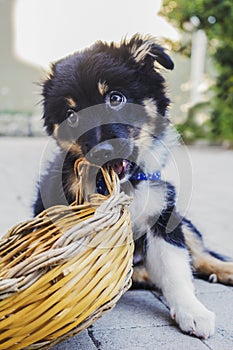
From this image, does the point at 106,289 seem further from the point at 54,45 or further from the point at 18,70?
the point at 18,70

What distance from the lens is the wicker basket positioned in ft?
3.65

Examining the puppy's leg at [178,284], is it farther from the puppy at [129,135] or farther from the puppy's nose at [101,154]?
the puppy's nose at [101,154]

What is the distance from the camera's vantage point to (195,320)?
1.49 meters

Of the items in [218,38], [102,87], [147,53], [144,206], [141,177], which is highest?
[218,38]

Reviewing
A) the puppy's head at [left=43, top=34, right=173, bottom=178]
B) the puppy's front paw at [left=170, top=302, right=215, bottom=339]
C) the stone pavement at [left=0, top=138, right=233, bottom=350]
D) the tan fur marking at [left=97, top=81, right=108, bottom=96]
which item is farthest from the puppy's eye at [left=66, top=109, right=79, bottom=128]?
the puppy's front paw at [left=170, top=302, right=215, bottom=339]

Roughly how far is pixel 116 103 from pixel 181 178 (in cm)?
41

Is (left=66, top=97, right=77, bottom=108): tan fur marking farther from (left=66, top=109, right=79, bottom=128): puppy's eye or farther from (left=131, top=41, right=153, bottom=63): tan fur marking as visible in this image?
(left=131, top=41, right=153, bottom=63): tan fur marking

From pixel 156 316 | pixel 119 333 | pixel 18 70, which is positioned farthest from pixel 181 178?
pixel 18 70

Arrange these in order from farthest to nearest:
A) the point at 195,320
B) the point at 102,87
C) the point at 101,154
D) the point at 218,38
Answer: the point at 218,38 < the point at 102,87 < the point at 101,154 < the point at 195,320

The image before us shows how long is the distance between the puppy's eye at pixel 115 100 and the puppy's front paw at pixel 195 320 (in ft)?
2.48

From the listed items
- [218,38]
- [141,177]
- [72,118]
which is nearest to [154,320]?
[141,177]

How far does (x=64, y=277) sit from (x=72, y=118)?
2.58ft

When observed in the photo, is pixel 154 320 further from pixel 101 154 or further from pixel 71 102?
pixel 71 102

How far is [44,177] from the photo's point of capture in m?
2.00
